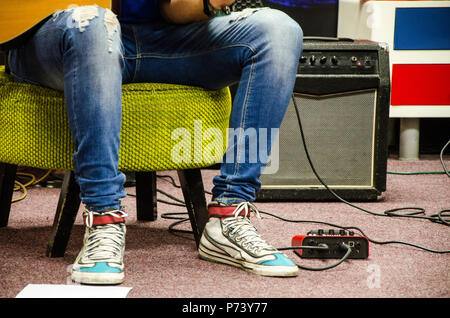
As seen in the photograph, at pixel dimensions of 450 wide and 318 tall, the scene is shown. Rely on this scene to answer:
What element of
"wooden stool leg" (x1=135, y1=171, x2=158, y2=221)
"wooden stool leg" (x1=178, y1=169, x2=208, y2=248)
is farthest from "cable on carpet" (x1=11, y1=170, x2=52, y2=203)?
"wooden stool leg" (x1=178, y1=169, x2=208, y2=248)

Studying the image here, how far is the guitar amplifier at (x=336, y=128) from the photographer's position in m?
1.58

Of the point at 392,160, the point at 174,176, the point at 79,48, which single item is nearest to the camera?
the point at 79,48

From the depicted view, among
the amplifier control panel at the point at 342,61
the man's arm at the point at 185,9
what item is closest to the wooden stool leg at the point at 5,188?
the man's arm at the point at 185,9

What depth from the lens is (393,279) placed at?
0.94 metres

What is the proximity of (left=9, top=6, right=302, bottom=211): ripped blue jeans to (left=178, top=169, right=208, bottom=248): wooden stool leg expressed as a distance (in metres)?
0.11

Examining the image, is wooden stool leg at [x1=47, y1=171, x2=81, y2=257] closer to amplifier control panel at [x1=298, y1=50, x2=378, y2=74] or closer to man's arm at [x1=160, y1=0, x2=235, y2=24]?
man's arm at [x1=160, y1=0, x2=235, y2=24]

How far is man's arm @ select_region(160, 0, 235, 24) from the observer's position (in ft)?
3.34

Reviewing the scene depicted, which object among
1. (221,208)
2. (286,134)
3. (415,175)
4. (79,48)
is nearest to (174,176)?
(286,134)

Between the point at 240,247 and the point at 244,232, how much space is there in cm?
3

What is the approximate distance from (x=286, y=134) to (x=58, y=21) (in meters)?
0.83

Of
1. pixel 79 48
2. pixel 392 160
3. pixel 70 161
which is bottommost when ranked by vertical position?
pixel 392 160

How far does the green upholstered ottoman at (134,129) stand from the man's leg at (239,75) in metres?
0.05
